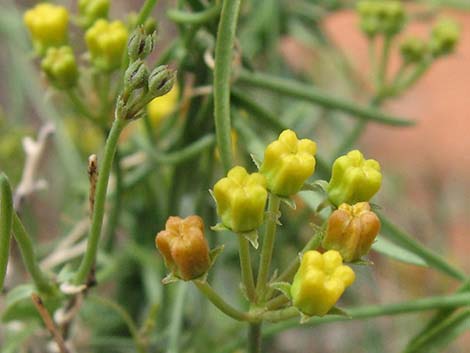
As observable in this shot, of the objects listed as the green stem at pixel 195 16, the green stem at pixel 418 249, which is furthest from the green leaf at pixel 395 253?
the green stem at pixel 195 16

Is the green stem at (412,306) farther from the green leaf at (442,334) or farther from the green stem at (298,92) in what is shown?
the green stem at (298,92)

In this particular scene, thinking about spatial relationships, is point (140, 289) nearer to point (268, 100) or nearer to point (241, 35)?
point (241, 35)

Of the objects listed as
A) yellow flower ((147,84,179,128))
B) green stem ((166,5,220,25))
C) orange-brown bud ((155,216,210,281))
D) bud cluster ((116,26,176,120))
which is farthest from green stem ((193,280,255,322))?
yellow flower ((147,84,179,128))

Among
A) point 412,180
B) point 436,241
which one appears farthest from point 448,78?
point 436,241

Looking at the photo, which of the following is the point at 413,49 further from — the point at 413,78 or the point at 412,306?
the point at 412,306

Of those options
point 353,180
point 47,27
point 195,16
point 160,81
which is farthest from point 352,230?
point 47,27

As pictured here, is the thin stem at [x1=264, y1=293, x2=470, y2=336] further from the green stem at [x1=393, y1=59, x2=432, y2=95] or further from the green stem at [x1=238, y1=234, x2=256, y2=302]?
the green stem at [x1=393, y1=59, x2=432, y2=95]
